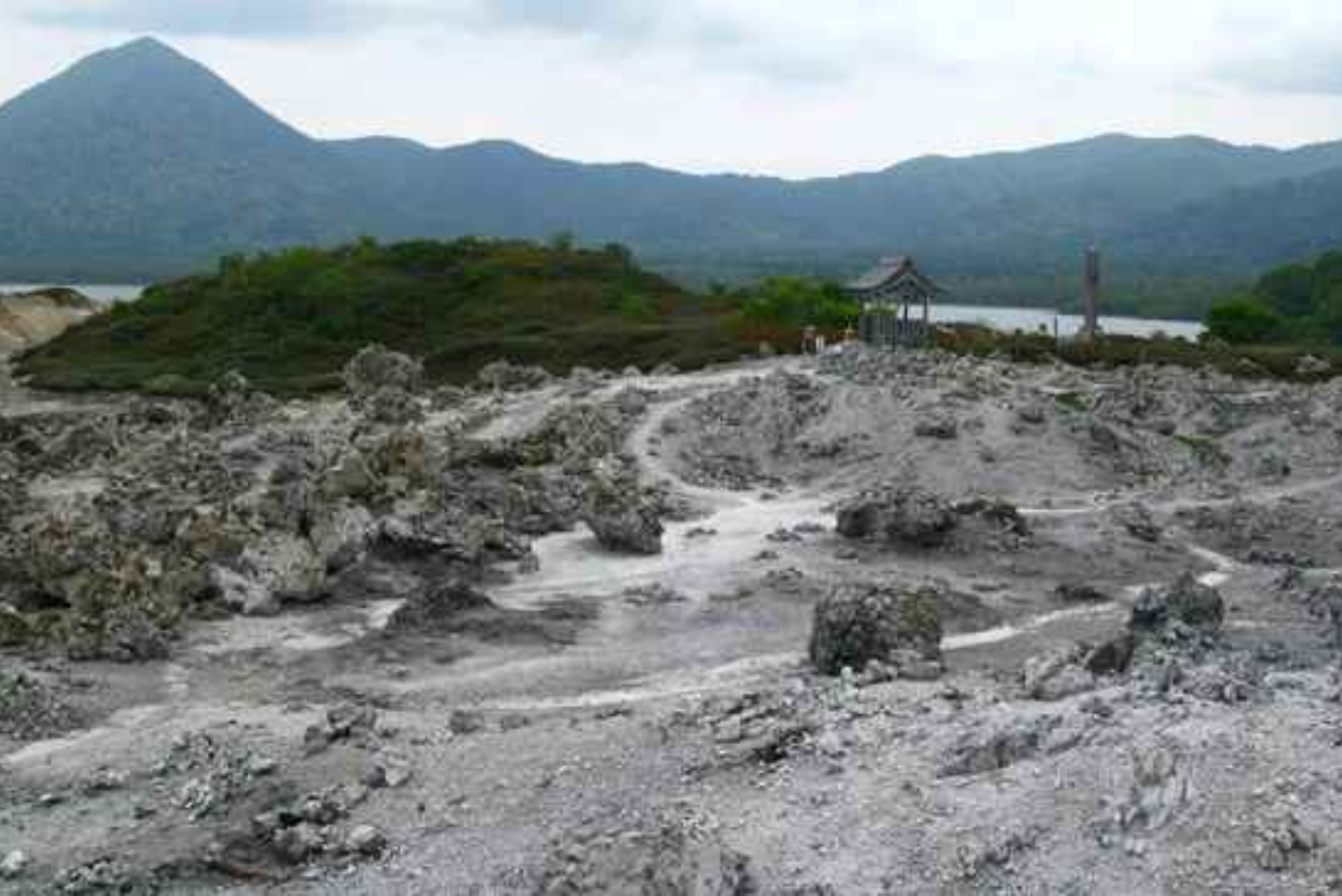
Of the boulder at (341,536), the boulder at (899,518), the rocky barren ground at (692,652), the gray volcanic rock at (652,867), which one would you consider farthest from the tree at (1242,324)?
the gray volcanic rock at (652,867)

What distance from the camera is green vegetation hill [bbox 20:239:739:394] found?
8212cm

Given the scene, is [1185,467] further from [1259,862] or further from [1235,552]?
[1259,862]

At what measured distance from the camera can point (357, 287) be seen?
349 feet

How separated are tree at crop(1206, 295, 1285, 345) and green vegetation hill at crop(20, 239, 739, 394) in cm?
3175

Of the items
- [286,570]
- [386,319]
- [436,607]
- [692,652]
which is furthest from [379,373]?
[692,652]

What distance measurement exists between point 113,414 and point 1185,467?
41228mm

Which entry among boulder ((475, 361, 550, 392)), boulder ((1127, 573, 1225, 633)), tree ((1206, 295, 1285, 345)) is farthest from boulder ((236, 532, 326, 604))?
tree ((1206, 295, 1285, 345))

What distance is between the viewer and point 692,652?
25781 millimetres

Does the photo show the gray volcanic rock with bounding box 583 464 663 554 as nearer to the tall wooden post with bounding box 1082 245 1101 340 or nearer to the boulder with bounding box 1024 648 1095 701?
the boulder with bounding box 1024 648 1095 701

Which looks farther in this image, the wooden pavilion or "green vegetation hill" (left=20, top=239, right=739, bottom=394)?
"green vegetation hill" (left=20, top=239, right=739, bottom=394)

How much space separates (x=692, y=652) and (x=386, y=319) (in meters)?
79.2

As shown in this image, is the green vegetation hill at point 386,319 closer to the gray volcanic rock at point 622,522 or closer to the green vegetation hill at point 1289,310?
the green vegetation hill at point 1289,310

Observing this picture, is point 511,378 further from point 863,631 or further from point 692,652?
point 863,631

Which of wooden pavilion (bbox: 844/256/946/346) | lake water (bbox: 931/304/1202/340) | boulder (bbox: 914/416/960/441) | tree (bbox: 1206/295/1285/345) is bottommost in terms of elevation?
lake water (bbox: 931/304/1202/340)
